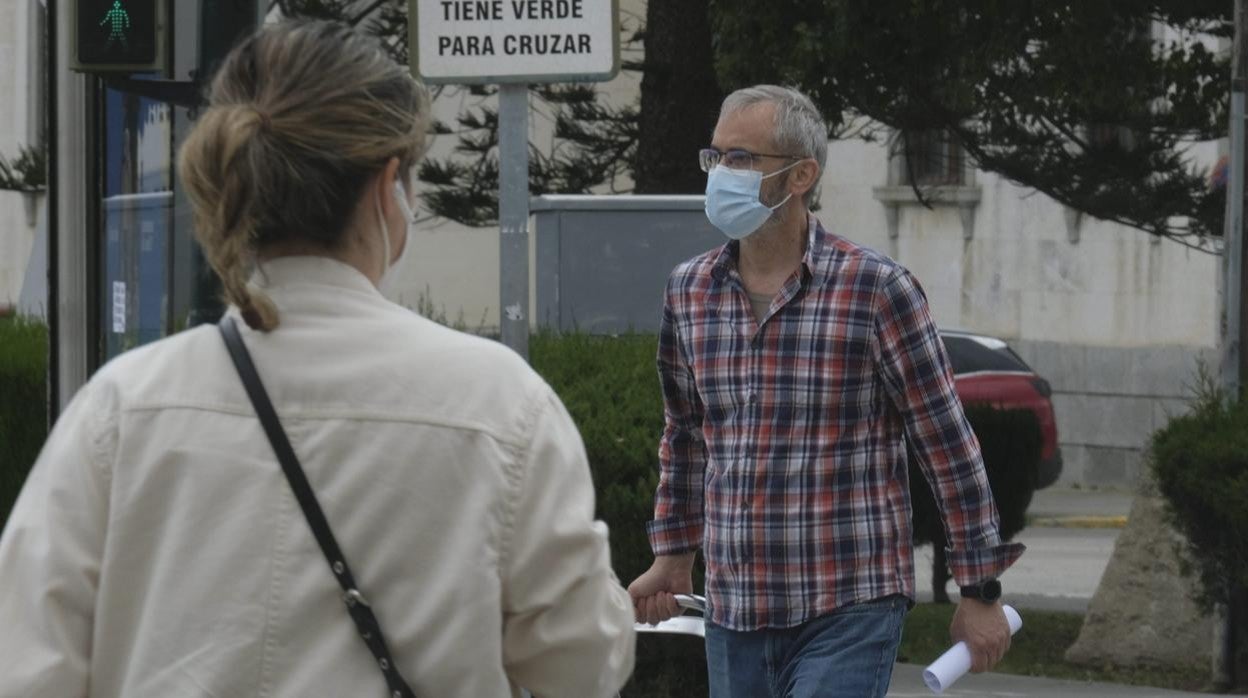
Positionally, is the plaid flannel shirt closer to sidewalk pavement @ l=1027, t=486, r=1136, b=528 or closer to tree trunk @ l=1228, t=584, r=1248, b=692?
tree trunk @ l=1228, t=584, r=1248, b=692

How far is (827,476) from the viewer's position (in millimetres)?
4051

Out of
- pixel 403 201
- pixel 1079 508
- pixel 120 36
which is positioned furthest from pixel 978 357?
pixel 403 201

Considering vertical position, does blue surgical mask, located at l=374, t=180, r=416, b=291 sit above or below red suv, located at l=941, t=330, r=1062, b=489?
above

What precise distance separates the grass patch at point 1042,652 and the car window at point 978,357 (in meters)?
8.67

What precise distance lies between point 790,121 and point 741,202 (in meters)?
0.20

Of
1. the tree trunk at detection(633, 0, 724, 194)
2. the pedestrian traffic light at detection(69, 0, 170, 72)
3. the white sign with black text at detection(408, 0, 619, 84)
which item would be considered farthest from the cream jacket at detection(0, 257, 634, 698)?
the tree trunk at detection(633, 0, 724, 194)

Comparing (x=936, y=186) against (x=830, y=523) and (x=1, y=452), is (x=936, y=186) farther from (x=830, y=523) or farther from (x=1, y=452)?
(x=830, y=523)

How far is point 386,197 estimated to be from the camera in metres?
2.29

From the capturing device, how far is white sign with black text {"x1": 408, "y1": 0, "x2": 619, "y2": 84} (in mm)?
5254

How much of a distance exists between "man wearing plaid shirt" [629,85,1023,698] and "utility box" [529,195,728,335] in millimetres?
5144

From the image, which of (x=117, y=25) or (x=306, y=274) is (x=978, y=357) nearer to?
(x=117, y=25)

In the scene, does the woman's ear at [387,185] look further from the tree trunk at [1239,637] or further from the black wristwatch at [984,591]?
the tree trunk at [1239,637]

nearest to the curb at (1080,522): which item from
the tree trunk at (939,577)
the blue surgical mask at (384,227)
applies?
the tree trunk at (939,577)

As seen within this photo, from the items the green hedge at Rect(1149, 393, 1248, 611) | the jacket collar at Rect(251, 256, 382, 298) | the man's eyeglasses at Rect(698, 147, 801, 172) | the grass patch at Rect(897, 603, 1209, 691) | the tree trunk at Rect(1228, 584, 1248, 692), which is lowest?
the grass patch at Rect(897, 603, 1209, 691)
